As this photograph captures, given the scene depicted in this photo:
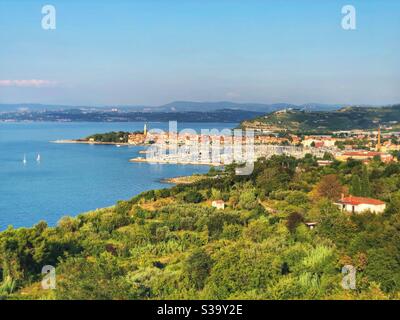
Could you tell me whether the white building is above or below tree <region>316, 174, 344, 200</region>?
below

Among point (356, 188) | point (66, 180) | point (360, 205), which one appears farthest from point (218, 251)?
point (66, 180)
